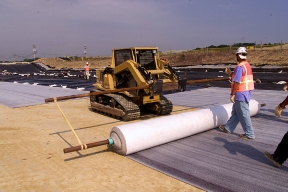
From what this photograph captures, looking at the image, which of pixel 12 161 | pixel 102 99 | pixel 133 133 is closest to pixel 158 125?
pixel 133 133

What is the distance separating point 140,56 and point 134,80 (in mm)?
804

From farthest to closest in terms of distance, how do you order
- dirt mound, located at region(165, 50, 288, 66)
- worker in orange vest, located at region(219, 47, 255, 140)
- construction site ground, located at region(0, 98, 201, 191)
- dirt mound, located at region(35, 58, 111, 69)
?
dirt mound, located at region(35, 58, 111, 69) → dirt mound, located at region(165, 50, 288, 66) → worker in orange vest, located at region(219, 47, 255, 140) → construction site ground, located at region(0, 98, 201, 191)

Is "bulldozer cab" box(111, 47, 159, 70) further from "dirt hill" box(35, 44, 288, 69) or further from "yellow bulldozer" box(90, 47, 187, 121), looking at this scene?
"dirt hill" box(35, 44, 288, 69)

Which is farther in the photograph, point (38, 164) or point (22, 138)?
point (22, 138)

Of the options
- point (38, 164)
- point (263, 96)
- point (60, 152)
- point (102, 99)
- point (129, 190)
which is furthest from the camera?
point (263, 96)

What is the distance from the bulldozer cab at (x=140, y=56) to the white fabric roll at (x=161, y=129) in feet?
9.66

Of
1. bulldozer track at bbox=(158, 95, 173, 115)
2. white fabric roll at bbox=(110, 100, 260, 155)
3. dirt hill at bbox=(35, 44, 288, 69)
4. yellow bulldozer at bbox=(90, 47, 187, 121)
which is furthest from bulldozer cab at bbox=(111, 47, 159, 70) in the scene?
dirt hill at bbox=(35, 44, 288, 69)

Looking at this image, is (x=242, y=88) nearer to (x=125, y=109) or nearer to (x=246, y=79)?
(x=246, y=79)

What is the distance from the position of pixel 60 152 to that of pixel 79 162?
796 mm

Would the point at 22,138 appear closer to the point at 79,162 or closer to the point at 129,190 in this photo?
the point at 79,162

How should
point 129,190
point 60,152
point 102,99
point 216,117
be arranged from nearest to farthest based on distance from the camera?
point 129,190 < point 60,152 < point 216,117 < point 102,99

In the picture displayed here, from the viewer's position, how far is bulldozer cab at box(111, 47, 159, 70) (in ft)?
29.5

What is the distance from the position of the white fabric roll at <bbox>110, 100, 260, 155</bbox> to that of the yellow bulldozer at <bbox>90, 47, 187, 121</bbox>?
6.12 ft

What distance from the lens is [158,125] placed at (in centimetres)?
599
